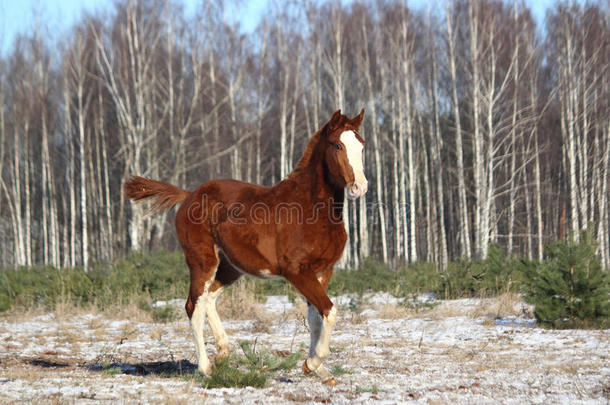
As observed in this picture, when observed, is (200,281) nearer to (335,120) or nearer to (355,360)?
(355,360)

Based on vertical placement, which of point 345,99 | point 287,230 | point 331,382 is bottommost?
point 331,382

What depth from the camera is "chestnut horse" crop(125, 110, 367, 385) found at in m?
→ 4.54

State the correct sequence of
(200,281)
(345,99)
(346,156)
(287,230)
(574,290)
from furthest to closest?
(345,99) < (574,290) < (200,281) < (287,230) < (346,156)

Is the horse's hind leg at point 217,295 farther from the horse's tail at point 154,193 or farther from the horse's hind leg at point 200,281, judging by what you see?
the horse's tail at point 154,193

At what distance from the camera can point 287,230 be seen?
4.71 m

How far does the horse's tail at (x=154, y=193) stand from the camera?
5.88 metres

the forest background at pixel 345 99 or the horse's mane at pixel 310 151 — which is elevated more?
the forest background at pixel 345 99

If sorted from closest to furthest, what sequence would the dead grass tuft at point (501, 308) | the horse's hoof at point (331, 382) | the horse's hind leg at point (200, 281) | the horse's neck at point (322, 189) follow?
the horse's hoof at point (331, 382) → the horse's neck at point (322, 189) → the horse's hind leg at point (200, 281) → the dead grass tuft at point (501, 308)

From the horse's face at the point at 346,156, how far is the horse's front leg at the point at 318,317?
76 cm

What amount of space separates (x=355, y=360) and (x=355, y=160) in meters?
2.39

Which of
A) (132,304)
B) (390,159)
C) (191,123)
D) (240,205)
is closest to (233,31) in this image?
(191,123)

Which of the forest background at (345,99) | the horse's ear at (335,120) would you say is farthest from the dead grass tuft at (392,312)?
the forest background at (345,99)

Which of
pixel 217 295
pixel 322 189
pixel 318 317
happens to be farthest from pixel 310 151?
pixel 217 295

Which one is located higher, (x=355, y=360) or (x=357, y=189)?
(x=357, y=189)
